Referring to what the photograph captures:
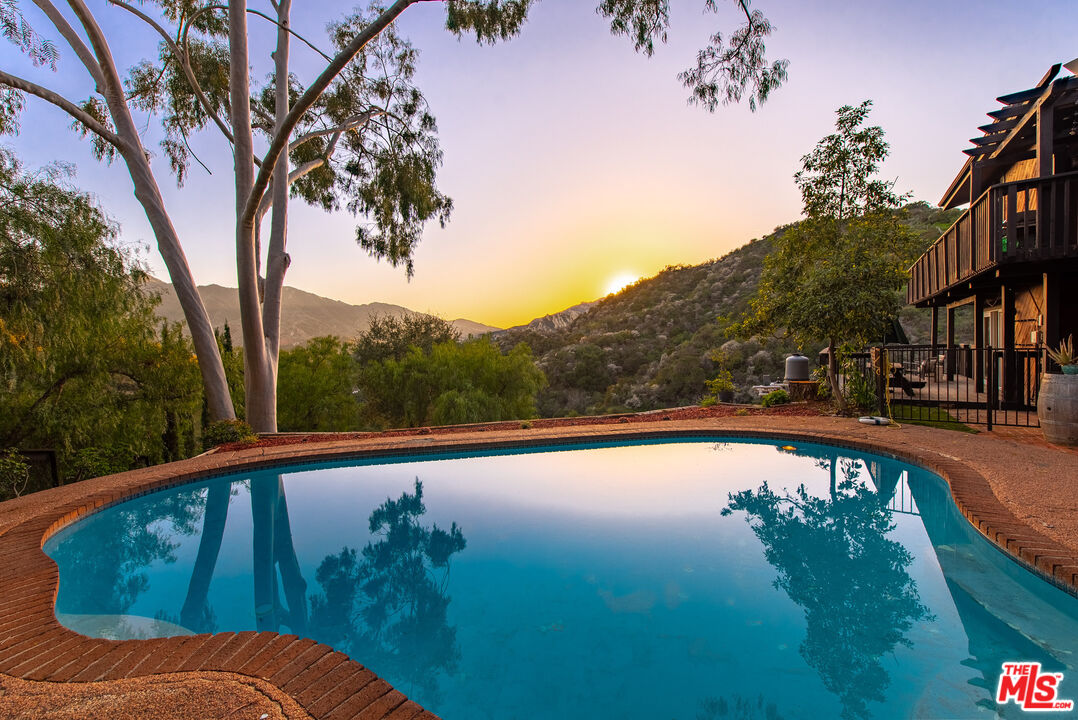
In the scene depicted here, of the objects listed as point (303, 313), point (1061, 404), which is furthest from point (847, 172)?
point (303, 313)

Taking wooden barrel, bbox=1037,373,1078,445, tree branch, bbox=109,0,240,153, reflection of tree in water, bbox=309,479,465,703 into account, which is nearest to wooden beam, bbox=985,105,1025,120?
wooden barrel, bbox=1037,373,1078,445

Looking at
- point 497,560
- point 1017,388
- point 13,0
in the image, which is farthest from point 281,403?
point 1017,388

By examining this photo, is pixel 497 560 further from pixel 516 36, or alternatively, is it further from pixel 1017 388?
pixel 1017 388

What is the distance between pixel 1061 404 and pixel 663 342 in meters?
20.2

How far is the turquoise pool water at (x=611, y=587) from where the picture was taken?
274 centimetres

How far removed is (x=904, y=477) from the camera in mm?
5949

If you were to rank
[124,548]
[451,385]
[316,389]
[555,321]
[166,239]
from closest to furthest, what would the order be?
[124,548], [166,239], [316,389], [451,385], [555,321]

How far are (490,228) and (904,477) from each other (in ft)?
41.7

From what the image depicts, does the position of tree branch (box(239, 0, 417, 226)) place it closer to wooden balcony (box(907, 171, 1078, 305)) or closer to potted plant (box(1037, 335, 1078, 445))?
wooden balcony (box(907, 171, 1078, 305))

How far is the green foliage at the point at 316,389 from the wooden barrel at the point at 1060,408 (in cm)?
1452

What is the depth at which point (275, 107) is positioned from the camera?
36.8 feet

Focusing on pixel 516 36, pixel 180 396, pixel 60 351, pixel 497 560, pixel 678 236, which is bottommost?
pixel 497 560

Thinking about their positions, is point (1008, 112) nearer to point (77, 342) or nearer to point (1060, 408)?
point (1060, 408)

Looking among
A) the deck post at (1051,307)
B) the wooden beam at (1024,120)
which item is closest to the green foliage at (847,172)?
the wooden beam at (1024,120)
